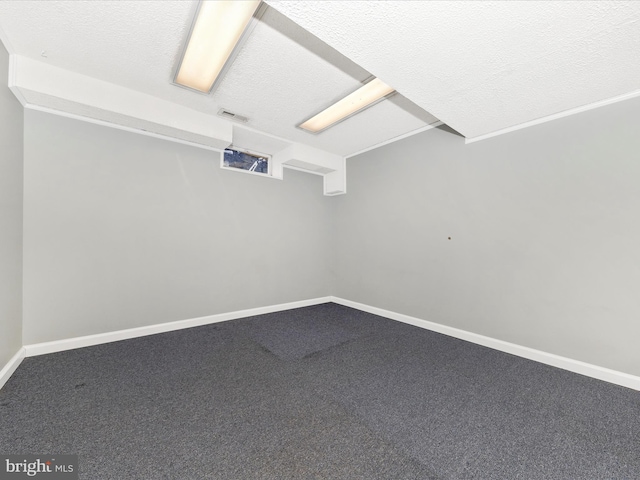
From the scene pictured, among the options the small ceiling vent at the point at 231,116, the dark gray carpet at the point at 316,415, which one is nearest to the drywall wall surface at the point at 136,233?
the dark gray carpet at the point at 316,415

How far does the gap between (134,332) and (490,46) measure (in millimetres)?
4411

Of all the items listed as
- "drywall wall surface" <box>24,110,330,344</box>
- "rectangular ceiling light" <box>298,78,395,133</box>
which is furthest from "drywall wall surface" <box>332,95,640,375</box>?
"drywall wall surface" <box>24,110,330,344</box>

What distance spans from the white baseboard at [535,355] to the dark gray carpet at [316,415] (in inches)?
4.9

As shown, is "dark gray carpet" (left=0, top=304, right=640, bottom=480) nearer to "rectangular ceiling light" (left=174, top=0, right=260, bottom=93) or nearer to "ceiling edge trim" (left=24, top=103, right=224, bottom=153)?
"ceiling edge trim" (left=24, top=103, right=224, bottom=153)

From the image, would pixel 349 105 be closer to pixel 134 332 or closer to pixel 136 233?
pixel 136 233

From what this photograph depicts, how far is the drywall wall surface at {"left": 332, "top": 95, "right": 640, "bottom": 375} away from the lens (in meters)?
2.16

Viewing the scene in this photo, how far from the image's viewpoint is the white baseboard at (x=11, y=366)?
1.93 meters

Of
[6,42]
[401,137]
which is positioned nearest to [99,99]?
[6,42]

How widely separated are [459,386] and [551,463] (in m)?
0.72

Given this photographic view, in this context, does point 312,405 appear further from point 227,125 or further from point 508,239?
point 227,125

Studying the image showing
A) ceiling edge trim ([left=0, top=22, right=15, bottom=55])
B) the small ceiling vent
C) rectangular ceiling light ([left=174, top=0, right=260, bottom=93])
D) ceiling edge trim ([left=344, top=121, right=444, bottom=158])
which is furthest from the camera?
ceiling edge trim ([left=344, top=121, right=444, bottom=158])

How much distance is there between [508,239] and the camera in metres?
2.76

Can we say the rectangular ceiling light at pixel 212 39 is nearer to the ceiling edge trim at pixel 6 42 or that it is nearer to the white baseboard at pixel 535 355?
the ceiling edge trim at pixel 6 42

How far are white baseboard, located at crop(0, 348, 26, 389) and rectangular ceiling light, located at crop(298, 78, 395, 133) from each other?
378cm
